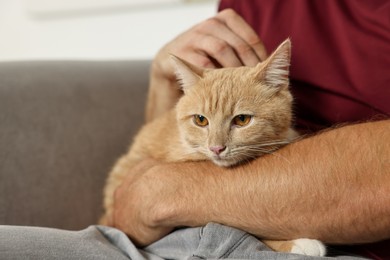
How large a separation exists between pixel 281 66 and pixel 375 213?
15.3 inches

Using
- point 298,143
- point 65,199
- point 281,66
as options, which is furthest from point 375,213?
point 65,199

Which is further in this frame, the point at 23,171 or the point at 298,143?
the point at 23,171

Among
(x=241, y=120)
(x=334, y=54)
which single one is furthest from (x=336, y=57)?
(x=241, y=120)

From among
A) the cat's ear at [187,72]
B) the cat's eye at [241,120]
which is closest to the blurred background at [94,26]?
the cat's ear at [187,72]

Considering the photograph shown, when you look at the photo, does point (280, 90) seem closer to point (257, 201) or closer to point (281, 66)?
point (281, 66)

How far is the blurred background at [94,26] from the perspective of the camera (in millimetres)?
2086

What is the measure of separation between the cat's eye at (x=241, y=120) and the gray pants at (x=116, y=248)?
0.25 metres

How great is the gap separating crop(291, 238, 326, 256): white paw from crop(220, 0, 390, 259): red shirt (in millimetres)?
144

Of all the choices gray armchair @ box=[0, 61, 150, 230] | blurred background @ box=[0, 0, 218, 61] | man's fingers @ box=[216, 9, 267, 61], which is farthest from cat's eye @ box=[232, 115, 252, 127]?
blurred background @ box=[0, 0, 218, 61]

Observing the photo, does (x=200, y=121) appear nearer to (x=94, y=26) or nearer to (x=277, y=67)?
(x=277, y=67)

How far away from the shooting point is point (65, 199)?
54.8 inches

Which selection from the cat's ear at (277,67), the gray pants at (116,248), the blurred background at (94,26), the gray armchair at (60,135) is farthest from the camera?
the blurred background at (94,26)

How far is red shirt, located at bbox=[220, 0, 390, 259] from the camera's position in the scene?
108 centimetres

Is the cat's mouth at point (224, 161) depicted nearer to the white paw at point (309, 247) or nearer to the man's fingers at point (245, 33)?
the white paw at point (309, 247)
